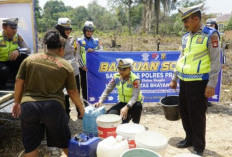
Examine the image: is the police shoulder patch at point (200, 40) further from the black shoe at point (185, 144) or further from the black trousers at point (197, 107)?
the black shoe at point (185, 144)

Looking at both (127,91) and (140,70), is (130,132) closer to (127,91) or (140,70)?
(127,91)

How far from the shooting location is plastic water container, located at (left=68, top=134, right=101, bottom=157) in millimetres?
2382

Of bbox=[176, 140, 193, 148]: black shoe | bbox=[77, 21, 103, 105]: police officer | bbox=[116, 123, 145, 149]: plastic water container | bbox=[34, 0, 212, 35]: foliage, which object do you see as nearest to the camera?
bbox=[116, 123, 145, 149]: plastic water container

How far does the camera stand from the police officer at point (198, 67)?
2.85 m

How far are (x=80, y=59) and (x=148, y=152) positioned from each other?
10.9ft

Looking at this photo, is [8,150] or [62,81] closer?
[62,81]

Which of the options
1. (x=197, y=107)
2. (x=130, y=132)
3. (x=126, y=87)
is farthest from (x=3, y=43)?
(x=197, y=107)

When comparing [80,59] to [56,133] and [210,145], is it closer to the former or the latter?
[56,133]

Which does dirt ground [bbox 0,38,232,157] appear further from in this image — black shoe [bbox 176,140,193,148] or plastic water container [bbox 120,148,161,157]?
plastic water container [bbox 120,148,161,157]

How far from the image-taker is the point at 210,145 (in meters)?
3.80

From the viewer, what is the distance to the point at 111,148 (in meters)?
2.28

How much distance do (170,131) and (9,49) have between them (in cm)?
350

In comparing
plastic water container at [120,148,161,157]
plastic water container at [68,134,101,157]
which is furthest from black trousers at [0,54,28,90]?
plastic water container at [120,148,161,157]

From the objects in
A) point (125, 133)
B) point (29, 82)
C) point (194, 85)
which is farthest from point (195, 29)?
point (29, 82)
